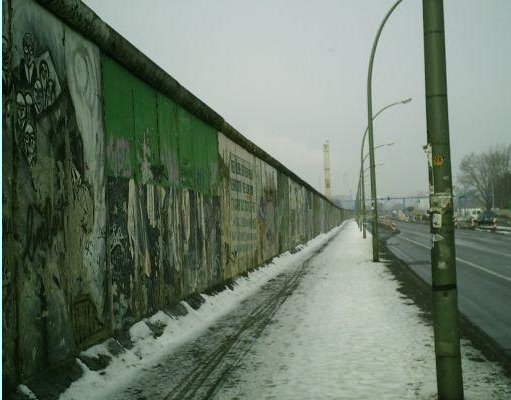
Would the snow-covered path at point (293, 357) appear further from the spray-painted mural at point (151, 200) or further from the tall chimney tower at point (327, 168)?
the tall chimney tower at point (327, 168)

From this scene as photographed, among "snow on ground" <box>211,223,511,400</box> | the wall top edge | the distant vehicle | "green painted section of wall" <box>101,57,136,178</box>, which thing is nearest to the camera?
"snow on ground" <box>211,223,511,400</box>

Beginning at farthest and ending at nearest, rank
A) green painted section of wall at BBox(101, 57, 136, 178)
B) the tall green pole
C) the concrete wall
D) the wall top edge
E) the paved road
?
the paved road
green painted section of wall at BBox(101, 57, 136, 178)
the wall top edge
the concrete wall
the tall green pole

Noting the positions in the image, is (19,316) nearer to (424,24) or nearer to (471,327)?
(424,24)

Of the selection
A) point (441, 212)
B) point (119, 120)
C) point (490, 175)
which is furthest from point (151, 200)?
point (490, 175)

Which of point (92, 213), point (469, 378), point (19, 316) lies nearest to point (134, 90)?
point (92, 213)

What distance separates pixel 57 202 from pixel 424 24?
3.78m

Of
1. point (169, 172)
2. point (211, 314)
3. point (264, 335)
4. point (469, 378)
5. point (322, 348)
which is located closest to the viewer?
point (469, 378)

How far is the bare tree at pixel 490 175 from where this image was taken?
104812 millimetres

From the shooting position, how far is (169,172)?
812cm

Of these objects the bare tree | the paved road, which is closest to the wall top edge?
the paved road

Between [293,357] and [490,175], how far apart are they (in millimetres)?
115135

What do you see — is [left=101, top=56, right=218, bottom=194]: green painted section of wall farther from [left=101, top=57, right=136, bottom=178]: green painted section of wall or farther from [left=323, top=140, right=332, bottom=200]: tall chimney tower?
[left=323, top=140, right=332, bottom=200]: tall chimney tower

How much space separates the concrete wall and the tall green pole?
3.49 metres

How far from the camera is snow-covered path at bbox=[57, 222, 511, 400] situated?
15.4 ft
